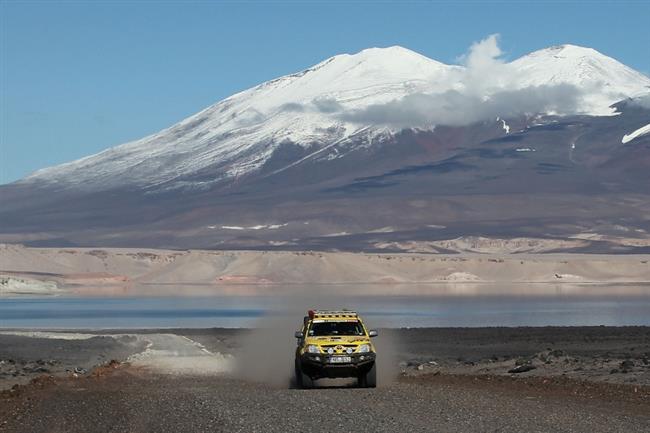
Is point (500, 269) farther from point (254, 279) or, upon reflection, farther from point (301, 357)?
point (301, 357)

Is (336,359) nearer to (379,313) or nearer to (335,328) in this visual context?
(335,328)

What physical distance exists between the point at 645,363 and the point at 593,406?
9.49 m

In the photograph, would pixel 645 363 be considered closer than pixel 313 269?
Yes

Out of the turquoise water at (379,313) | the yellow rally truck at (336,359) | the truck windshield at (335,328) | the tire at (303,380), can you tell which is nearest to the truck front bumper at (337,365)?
the yellow rally truck at (336,359)

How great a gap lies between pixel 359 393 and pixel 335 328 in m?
2.84

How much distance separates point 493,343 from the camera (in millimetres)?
48781

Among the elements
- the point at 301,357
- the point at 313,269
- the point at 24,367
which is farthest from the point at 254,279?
the point at 301,357

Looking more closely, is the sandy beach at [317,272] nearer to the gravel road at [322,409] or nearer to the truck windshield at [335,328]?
the truck windshield at [335,328]

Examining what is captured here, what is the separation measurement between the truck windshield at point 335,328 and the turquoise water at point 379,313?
43.2ft

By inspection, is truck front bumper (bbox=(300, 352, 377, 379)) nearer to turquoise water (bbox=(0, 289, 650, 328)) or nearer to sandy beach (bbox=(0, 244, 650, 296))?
turquoise water (bbox=(0, 289, 650, 328))

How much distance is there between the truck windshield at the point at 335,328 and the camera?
29.2 m

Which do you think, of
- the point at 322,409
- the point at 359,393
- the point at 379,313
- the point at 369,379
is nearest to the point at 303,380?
the point at 369,379

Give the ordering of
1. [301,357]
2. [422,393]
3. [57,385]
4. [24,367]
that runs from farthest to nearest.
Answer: [24,367] < [57,385] < [301,357] < [422,393]

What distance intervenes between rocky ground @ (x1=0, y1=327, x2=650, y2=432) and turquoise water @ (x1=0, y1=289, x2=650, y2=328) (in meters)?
6.10
